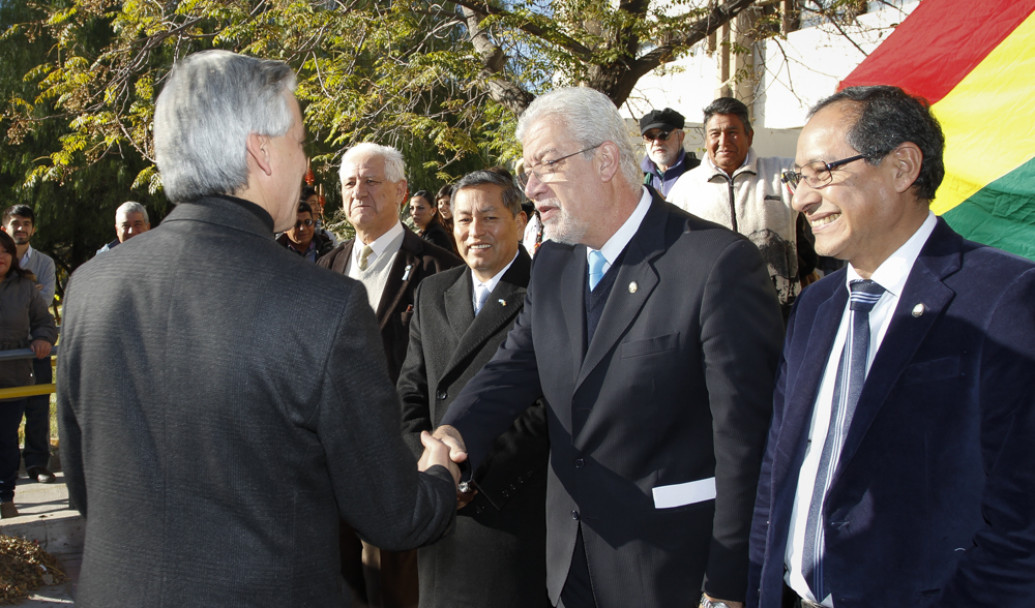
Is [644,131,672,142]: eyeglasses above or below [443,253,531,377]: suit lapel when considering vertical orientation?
above

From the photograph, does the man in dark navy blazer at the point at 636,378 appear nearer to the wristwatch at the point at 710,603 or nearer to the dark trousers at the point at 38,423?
the wristwatch at the point at 710,603

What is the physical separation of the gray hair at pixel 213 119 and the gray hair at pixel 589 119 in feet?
3.72

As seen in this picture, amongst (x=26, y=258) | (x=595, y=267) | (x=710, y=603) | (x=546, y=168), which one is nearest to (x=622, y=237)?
(x=595, y=267)

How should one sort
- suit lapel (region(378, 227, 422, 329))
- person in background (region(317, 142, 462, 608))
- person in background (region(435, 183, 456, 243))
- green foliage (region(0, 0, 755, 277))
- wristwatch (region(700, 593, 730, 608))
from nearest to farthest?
wristwatch (region(700, 593, 730, 608)) → person in background (region(317, 142, 462, 608)) → suit lapel (region(378, 227, 422, 329)) → person in background (region(435, 183, 456, 243)) → green foliage (region(0, 0, 755, 277))

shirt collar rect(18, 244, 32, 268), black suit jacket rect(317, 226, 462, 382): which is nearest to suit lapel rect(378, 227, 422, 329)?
black suit jacket rect(317, 226, 462, 382)

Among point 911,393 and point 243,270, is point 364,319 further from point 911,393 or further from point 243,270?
point 911,393

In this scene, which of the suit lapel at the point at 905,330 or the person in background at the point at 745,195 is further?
the person in background at the point at 745,195

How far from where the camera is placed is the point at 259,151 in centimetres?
179

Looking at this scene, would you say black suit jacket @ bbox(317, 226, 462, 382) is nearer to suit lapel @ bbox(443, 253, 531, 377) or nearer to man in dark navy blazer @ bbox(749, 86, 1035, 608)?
suit lapel @ bbox(443, 253, 531, 377)

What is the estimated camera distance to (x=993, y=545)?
5.71 feet

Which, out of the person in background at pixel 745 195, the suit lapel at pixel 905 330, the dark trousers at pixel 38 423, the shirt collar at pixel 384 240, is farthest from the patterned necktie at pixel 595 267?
the dark trousers at pixel 38 423

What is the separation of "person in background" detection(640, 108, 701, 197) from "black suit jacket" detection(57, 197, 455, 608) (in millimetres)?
4893

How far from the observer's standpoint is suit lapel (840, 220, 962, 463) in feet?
6.25

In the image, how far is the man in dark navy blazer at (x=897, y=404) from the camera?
1.76 meters
